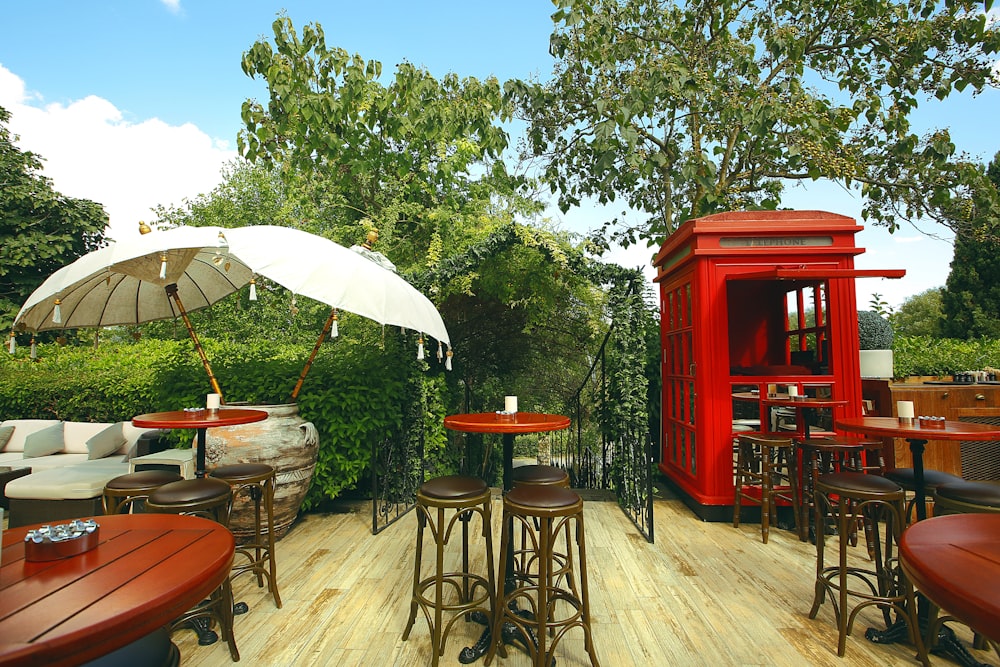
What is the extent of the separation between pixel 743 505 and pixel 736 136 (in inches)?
229

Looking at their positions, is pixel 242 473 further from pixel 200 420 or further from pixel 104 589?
pixel 104 589

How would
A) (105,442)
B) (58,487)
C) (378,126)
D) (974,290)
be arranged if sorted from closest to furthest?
(58,487)
(105,442)
(378,126)
(974,290)

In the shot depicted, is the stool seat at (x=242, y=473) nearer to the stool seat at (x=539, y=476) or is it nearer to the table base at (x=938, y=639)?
the stool seat at (x=539, y=476)

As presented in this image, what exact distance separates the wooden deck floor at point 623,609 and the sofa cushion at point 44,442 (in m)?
3.43

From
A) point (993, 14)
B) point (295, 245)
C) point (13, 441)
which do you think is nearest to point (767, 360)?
point (295, 245)

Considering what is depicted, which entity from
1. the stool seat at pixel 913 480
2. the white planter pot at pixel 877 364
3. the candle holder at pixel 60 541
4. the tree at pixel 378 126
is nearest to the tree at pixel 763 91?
the tree at pixel 378 126

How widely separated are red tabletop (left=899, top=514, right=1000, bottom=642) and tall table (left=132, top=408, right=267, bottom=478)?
3192mm

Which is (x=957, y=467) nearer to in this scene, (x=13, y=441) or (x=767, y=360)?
(x=767, y=360)

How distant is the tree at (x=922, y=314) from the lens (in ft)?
59.9

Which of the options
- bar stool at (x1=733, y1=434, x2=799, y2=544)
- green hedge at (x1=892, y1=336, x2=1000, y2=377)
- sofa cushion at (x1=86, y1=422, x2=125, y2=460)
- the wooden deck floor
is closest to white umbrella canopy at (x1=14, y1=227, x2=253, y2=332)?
sofa cushion at (x1=86, y1=422, x2=125, y2=460)

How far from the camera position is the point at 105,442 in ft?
16.1

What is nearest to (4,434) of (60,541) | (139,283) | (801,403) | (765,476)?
(139,283)

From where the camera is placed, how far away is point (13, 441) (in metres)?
5.88

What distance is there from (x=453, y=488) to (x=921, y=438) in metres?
2.47
